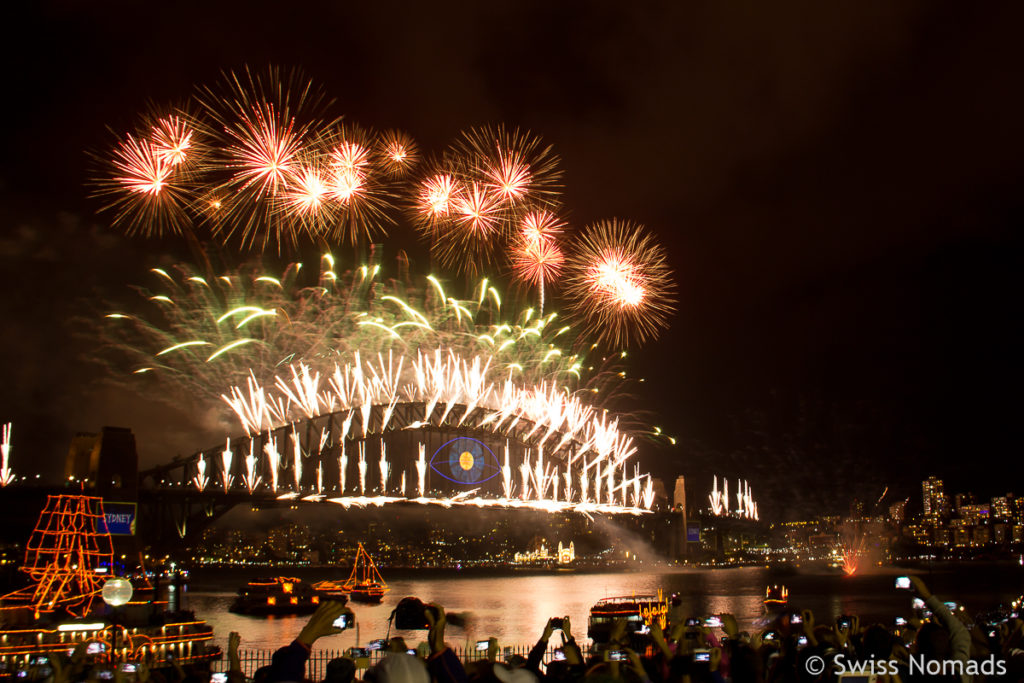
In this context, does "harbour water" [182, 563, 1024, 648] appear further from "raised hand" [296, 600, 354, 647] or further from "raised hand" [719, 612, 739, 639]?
"raised hand" [296, 600, 354, 647]

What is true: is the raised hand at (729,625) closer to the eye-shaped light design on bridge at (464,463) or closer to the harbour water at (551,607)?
the harbour water at (551,607)

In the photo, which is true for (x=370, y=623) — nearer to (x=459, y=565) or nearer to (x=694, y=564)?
(x=694, y=564)

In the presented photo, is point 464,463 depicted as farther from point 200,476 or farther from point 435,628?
point 435,628

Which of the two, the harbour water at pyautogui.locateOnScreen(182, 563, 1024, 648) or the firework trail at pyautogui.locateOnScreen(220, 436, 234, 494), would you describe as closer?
the harbour water at pyautogui.locateOnScreen(182, 563, 1024, 648)

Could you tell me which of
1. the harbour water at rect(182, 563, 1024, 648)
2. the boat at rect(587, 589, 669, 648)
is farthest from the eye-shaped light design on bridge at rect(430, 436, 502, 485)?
the boat at rect(587, 589, 669, 648)

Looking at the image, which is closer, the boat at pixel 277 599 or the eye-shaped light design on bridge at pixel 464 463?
the boat at pixel 277 599

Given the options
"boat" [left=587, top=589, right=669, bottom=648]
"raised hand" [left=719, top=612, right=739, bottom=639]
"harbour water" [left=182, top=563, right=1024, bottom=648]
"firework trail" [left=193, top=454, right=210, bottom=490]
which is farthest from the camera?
"firework trail" [left=193, top=454, right=210, bottom=490]

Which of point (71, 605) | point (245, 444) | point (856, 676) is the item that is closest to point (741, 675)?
point (856, 676)

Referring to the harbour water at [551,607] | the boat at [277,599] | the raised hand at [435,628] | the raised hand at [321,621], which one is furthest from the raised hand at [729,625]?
the boat at [277,599]

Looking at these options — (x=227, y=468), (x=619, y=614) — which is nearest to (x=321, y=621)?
(x=619, y=614)
